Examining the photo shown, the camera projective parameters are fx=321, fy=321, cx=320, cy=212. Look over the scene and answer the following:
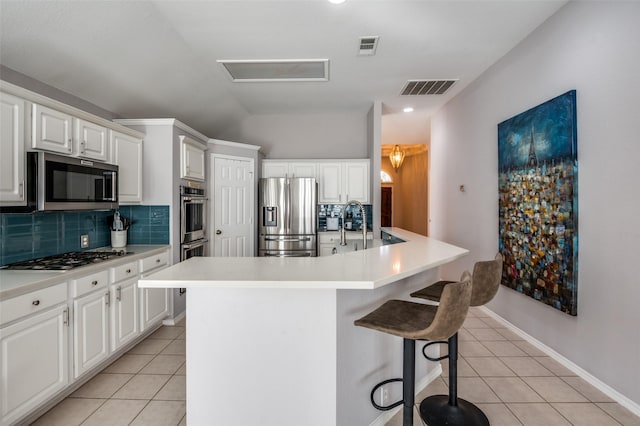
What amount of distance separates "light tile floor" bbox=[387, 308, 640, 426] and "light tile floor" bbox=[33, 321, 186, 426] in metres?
1.47

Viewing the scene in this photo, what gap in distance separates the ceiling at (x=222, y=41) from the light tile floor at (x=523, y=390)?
284 centimetres

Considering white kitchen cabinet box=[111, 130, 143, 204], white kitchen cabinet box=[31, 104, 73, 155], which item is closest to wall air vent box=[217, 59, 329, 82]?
white kitchen cabinet box=[111, 130, 143, 204]

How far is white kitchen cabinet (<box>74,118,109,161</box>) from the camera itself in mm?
2564

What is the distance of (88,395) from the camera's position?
224 cm

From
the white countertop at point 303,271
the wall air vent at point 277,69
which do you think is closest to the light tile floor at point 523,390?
the white countertop at point 303,271

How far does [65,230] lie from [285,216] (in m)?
2.67

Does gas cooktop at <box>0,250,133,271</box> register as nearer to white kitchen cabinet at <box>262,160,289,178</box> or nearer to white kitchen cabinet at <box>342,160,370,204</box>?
white kitchen cabinet at <box>262,160,289,178</box>

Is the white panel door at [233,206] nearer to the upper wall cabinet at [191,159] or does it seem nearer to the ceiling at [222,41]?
the upper wall cabinet at [191,159]

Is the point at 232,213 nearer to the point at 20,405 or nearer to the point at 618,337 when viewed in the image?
the point at 20,405

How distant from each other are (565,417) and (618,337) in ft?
2.16

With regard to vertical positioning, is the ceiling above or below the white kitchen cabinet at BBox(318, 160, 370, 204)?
above

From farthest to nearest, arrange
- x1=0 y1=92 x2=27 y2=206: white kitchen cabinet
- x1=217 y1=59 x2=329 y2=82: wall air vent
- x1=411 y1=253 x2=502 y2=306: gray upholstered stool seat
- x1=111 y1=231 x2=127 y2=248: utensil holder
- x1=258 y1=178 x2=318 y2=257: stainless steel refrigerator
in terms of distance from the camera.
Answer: x1=258 y1=178 x2=318 y2=257: stainless steel refrigerator < x1=217 y1=59 x2=329 y2=82: wall air vent < x1=111 y1=231 x2=127 y2=248: utensil holder < x1=0 y1=92 x2=27 y2=206: white kitchen cabinet < x1=411 y1=253 x2=502 y2=306: gray upholstered stool seat

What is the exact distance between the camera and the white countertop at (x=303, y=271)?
4.65ft

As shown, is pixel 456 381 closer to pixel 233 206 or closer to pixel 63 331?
pixel 63 331
